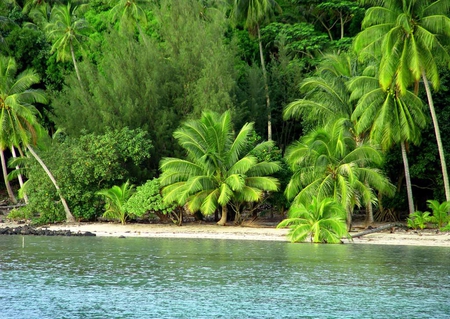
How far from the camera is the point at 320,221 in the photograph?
27469 mm

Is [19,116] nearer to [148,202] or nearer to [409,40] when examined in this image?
[148,202]

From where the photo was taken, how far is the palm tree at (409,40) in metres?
28.8

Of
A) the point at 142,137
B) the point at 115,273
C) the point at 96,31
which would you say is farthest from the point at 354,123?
the point at 96,31

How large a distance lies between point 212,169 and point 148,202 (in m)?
3.17

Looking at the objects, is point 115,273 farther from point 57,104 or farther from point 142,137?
point 57,104

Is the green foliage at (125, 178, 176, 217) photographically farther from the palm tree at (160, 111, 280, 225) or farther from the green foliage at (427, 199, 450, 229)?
the green foliage at (427, 199, 450, 229)

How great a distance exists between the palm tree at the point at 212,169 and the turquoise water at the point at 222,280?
11.9 ft

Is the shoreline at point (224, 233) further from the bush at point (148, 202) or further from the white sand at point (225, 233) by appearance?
→ the bush at point (148, 202)

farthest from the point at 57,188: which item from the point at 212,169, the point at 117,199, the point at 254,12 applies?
the point at 254,12

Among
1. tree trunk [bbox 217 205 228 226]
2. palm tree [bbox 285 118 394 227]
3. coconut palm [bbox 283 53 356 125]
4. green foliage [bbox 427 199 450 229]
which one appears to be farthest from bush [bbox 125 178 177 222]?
green foliage [bbox 427 199 450 229]

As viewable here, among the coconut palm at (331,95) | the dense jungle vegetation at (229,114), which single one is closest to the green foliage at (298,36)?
the dense jungle vegetation at (229,114)

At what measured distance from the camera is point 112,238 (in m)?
30.9

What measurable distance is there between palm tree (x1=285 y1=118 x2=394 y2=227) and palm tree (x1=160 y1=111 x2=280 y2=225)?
277 centimetres

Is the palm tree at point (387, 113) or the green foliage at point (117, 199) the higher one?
the palm tree at point (387, 113)
